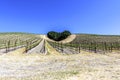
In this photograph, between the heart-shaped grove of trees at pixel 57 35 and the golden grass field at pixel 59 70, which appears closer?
the golden grass field at pixel 59 70

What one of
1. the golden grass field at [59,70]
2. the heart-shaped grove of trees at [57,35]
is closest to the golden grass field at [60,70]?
the golden grass field at [59,70]

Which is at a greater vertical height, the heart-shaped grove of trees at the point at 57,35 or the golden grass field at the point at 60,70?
the heart-shaped grove of trees at the point at 57,35

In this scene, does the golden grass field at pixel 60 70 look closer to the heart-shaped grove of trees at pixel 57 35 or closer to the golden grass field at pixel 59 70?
the golden grass field at pixel 59 70

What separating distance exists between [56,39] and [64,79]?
11637cm

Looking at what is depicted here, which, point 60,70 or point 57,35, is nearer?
point 60,70

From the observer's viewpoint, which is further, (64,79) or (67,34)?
(67,34)

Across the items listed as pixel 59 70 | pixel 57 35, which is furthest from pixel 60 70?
pixel 57 35

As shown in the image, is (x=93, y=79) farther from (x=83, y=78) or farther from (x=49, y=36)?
(x=49, y=36)

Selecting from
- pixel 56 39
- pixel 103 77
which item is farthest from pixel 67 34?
pixel 103 77

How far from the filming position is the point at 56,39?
131375mm

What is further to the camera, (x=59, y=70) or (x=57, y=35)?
(x=57, y=35)

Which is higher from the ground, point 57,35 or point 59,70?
point 57,35

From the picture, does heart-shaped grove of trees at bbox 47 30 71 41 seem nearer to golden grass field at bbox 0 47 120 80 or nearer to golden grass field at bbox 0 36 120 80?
golden grass field at bbox 0 36 120 80

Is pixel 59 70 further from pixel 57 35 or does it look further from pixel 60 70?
pixel 57 35
